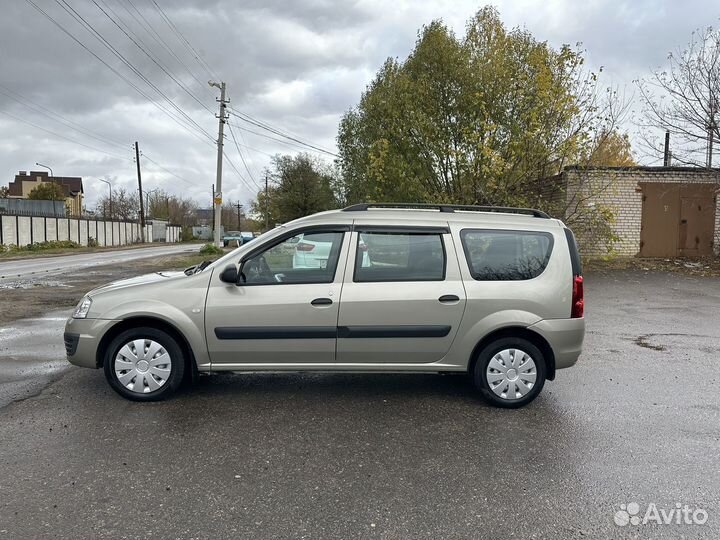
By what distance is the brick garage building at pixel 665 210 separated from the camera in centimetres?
1800

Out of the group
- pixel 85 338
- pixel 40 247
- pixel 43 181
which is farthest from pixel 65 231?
pixel 43 181

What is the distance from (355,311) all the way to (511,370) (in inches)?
59.6

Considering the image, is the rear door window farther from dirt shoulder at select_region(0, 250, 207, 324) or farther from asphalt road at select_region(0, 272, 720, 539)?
dirt shoulder at select_region(0, 250, 207, 324)

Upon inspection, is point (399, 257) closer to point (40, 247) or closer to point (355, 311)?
point (355, 311)

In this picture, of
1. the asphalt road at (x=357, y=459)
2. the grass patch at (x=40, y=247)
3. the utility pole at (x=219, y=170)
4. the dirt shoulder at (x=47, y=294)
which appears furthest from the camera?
the grass patch at (x=40, y=247)

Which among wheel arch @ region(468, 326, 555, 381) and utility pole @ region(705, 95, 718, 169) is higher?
utility pole @ region(705, 95, 718, 169)

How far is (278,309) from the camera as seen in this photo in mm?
4629

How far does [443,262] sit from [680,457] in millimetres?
2321

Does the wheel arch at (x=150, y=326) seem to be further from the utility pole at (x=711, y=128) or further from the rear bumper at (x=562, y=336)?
the utility pole at (x=711, y=128)

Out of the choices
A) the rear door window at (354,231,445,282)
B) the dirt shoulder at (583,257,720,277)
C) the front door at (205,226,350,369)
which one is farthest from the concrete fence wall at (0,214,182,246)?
the rear door window at (354,231,445,282)

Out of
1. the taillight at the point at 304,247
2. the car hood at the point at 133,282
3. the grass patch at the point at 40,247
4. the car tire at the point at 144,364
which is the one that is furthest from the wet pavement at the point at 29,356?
the grass patch at the point at 40,247

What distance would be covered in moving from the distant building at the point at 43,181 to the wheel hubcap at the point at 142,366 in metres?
90.7

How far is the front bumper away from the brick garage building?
1621cm

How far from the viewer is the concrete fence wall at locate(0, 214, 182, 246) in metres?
35.5
